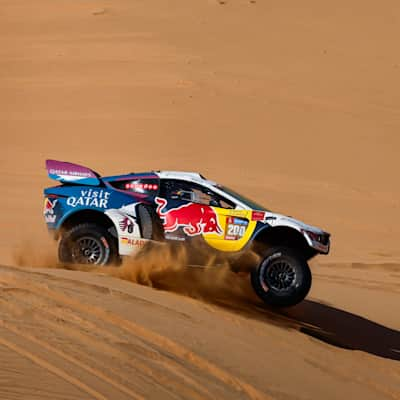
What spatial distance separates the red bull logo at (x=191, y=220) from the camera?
35.3 feet

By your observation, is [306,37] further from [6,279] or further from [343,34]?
[6,279]

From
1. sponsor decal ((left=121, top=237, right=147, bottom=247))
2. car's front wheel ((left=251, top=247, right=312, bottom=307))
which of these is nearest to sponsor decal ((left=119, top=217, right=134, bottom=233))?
sponsor decal ((left=121, top=237, right=147, bottom=247))

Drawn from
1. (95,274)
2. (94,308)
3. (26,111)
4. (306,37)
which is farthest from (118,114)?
(94,308)

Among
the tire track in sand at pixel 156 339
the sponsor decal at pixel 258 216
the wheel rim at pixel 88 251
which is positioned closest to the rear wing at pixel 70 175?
the wheel rim at pixel 88 251

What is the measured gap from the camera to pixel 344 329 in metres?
12.2

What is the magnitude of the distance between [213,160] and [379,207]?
438 centimetres

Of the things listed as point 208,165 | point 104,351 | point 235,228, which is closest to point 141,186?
point 235,228

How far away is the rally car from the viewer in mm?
10625

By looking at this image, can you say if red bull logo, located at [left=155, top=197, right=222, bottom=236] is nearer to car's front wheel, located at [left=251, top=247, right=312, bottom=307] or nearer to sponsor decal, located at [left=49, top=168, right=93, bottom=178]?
car's front wheel, located at [left=251, top=247, right=312, bottom=307]

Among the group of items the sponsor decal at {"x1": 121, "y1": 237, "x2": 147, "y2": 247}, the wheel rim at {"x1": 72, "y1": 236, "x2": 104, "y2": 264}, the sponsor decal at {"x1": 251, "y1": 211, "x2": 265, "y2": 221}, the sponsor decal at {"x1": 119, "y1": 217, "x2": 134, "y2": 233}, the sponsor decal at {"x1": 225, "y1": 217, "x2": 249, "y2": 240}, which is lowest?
the wheel rim at {"x1": 72, "y1": 236, "x2": 104, "y2": 264}

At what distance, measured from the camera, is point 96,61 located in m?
27.0

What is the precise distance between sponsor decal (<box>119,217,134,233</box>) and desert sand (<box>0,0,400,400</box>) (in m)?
0.54

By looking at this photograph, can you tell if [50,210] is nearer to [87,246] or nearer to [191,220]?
[87,246]

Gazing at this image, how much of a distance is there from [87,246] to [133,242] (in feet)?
Result: 1.85
